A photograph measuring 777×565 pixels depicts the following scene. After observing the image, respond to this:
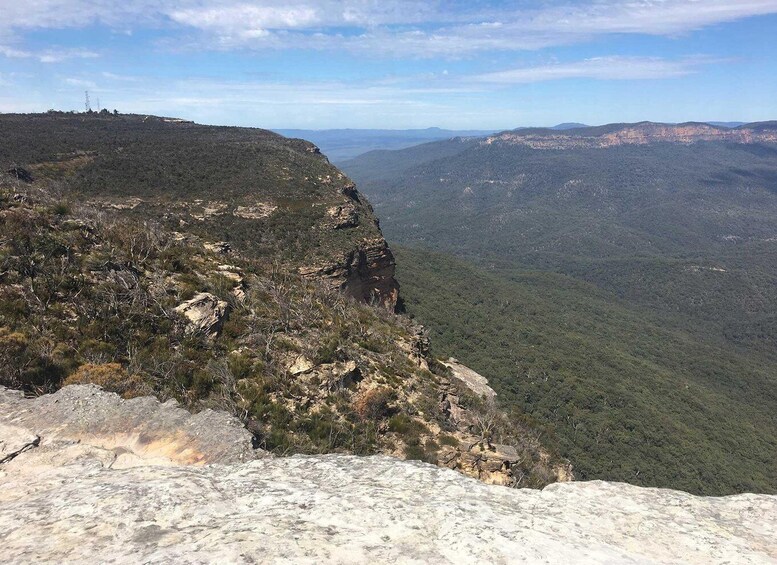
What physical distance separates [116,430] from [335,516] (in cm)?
413

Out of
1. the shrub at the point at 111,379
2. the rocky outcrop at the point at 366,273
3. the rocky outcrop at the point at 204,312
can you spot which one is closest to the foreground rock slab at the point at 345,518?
the shrub at the point at 111,379

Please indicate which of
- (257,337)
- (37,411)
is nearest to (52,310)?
(37,411)

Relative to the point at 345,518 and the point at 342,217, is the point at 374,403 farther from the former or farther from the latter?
the point at 342,217

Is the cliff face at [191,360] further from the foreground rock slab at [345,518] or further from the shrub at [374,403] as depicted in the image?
the foreground rock slab at [345,518]

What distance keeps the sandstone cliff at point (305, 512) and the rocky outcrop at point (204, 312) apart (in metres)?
3.88

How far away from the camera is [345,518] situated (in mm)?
5020

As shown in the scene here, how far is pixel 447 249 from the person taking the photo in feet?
624

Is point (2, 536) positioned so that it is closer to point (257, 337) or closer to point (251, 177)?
point (257, 337)

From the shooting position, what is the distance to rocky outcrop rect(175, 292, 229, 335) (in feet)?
35.8

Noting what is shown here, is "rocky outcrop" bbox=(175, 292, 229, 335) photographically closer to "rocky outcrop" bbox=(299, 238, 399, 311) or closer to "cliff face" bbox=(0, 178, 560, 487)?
"cliff face" bbox=(0, 178, 560, 487)

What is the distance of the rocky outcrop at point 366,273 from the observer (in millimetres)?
31750

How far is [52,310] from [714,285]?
172489 mm

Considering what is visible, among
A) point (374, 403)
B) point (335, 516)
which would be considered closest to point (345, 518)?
point (335, 516)

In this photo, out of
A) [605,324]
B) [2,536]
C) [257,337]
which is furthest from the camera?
[605,324]
